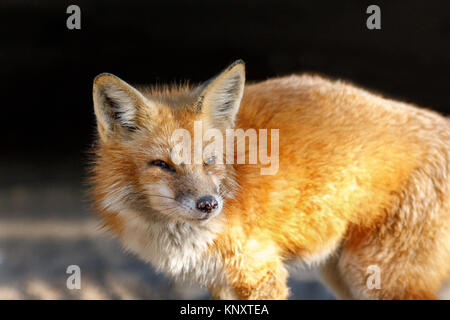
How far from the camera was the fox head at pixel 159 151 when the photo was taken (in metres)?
2.01

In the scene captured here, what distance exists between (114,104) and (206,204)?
0.59m

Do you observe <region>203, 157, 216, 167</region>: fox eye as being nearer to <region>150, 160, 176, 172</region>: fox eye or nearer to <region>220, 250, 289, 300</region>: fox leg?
<region>150, 160, 176, 172</region>: fox eye

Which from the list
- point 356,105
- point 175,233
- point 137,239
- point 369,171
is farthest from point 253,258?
point 356,105

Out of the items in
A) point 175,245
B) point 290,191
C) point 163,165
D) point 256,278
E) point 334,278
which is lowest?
point 334,278

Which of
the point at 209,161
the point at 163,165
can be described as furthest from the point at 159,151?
the point at 209,161

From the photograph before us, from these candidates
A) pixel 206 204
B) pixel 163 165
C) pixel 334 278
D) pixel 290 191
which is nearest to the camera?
pixel 206 204

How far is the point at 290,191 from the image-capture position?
2328mm

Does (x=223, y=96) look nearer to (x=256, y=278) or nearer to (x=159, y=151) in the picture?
(x=159, y=151)

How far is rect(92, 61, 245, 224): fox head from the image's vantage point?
2.01 m

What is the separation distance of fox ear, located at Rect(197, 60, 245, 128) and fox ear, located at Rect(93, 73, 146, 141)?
0.88ft

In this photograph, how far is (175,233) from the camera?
225cm

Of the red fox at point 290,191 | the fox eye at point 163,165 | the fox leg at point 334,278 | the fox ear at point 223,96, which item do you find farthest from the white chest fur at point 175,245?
the fox leg at point 334,278

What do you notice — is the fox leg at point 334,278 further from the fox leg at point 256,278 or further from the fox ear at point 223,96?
the fox ear at point 223,96

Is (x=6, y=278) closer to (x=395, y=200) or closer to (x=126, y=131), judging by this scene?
(x=126, y=131)
